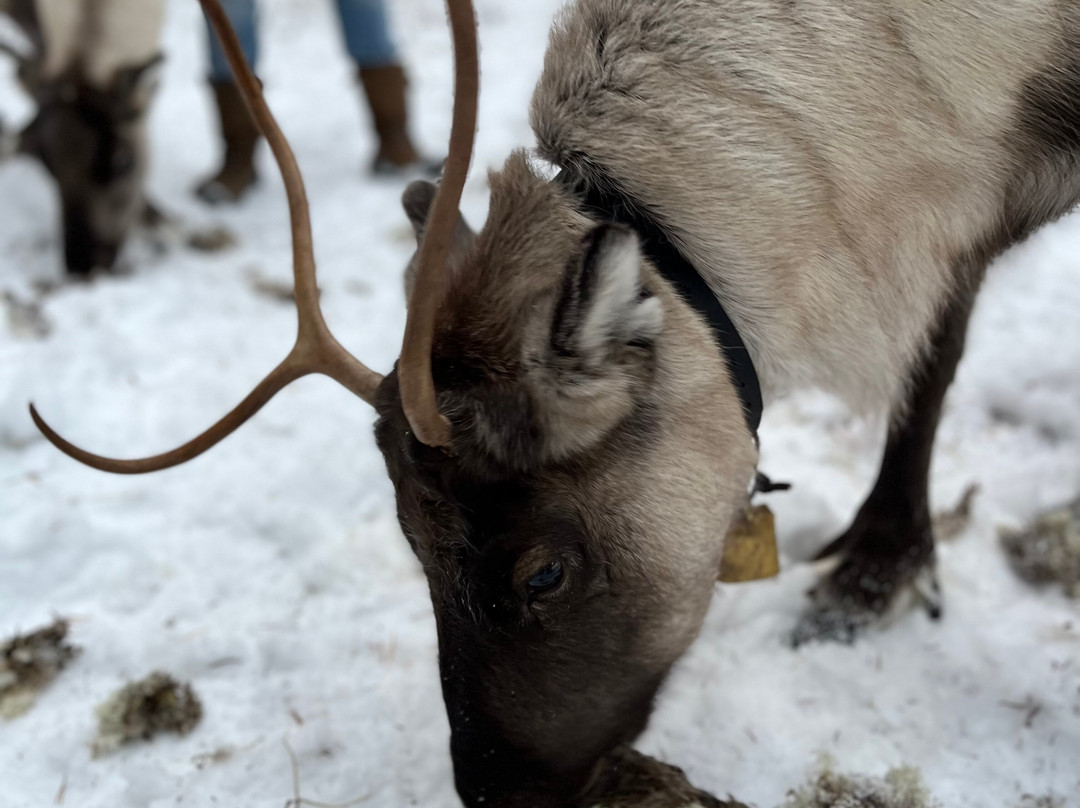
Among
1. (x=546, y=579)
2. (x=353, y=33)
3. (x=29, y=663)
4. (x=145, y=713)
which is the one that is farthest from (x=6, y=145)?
(x=546, y=579)

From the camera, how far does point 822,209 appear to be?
5.77 feet

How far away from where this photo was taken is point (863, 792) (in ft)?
6.79

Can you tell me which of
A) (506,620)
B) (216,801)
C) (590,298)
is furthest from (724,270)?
(216,801)

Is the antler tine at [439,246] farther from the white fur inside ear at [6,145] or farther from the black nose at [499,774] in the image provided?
the white fur inside ear at [6,145]

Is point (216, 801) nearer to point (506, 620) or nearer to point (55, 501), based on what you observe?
point (506, 620)

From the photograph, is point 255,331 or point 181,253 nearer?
point 255,331

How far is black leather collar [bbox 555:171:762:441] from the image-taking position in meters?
1.70

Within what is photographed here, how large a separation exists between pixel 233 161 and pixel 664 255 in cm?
441

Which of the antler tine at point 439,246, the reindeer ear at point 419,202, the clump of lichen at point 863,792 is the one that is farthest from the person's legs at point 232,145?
the clump of lichen at point 863,792

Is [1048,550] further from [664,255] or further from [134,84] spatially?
[134,84]

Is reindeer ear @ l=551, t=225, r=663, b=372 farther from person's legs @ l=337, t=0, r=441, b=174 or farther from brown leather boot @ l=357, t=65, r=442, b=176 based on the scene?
person's legs @ l=337, t=0, r=441, b=174

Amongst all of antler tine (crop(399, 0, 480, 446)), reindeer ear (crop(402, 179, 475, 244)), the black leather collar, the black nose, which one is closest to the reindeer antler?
antler tine (crop(399, 0, 480, 446))

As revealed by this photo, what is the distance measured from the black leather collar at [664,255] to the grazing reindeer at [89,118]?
3.77 m

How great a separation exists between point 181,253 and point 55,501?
7.05ft
